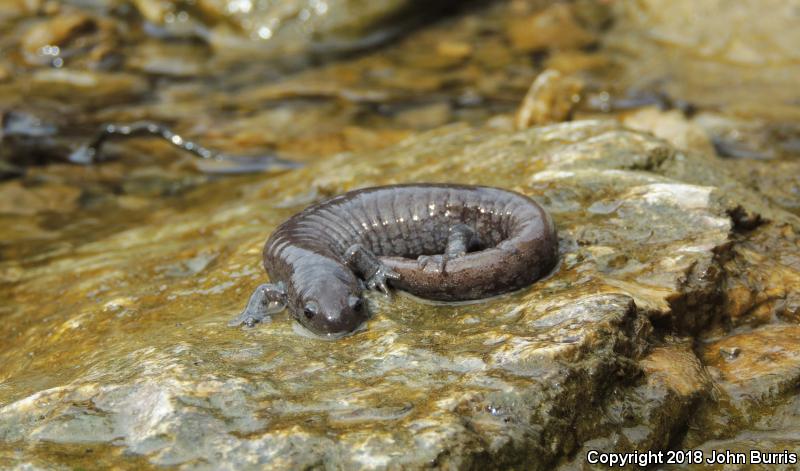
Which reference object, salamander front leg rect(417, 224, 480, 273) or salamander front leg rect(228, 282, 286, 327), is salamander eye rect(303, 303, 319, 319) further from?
salamander front leg rect(417, 224, 480, 273)

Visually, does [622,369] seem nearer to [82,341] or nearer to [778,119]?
[82,341]

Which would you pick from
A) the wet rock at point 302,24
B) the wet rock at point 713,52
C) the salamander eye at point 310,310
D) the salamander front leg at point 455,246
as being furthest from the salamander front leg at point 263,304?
the wet rock at point 302,24

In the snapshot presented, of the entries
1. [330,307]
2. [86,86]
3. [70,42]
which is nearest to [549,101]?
[330,307]

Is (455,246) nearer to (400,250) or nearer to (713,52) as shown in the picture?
(400,250)

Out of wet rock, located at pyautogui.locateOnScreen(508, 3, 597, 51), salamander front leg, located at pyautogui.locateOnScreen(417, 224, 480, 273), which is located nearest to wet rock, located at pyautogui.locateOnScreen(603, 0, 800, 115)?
wet rock, located at pyautogui.locateOnScreen(508, 3, 597, 51)

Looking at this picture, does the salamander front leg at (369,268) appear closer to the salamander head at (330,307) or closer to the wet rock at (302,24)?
the salamander head at (330,307)

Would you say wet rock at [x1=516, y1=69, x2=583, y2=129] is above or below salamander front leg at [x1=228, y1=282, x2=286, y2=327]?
below

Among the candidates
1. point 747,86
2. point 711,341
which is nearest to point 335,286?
point 711,341

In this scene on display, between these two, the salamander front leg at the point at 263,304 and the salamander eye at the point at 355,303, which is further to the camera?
the salamander front leg at the point at 263,304

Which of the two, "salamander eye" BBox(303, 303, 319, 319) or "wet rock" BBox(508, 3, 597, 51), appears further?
"wet rock" BBox(508, 3, 597, 51)
